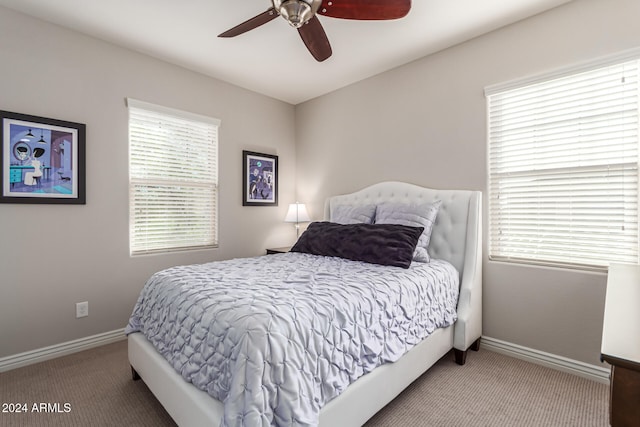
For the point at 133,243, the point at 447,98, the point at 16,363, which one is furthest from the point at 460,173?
the point at 16,363

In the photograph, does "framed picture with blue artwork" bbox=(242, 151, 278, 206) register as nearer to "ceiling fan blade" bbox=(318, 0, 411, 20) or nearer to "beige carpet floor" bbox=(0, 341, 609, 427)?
"beige carpet floor" bbox=(0, 341, 609, 427)

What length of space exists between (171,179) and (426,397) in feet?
9.33

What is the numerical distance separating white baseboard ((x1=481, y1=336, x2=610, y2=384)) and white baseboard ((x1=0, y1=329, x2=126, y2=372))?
10.5ft

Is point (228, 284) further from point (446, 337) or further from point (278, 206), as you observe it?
point (278, 206)

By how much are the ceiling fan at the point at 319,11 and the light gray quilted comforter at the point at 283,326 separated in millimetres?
1376

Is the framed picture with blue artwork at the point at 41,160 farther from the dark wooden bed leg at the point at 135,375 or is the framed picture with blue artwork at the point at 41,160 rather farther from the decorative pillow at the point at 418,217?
the decorative pillow at the point at 418,217

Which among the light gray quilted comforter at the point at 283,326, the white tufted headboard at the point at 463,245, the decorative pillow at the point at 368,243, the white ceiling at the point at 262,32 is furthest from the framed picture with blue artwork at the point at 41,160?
the white tufted headboard at the point at 463,245

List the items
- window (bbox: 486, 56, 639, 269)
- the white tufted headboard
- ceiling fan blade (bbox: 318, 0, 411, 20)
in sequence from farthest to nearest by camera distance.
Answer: the white tufted headboard < window (bbox: 486, 56, 639, 269) < ceiling fan blade (bbox: 318, 0, 411, 20)

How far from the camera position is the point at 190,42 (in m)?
2.71

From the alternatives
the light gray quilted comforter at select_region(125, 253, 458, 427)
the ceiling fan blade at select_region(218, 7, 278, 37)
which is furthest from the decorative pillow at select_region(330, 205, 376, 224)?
the ceiling fan blade at select_region(218, 7, 278, 37)

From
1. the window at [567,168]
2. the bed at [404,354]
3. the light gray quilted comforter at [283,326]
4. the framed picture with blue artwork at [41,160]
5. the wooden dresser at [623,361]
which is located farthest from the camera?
the framed picture with blue artwork at [41,160]

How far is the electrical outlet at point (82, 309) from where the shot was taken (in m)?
2.55

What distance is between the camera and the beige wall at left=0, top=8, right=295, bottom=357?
2.28 meters

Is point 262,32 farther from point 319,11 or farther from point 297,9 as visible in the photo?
point 297,9
